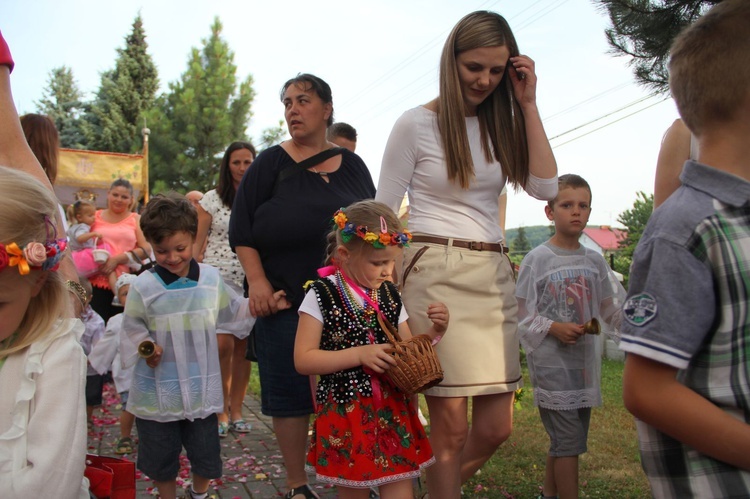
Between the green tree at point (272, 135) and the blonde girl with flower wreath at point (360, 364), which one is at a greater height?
the green tree at point (272, 135)

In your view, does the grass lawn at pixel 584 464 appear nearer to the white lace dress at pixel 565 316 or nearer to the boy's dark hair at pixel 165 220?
the white lace dress at pixel 565 316

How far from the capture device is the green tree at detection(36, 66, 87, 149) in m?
42.8

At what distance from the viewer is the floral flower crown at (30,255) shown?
1.84 meters

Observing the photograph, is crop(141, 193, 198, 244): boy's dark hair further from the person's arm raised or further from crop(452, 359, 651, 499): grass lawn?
crop(452, 359, 651, 499): grass lawn

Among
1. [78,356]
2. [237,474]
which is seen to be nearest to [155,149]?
[237,474]

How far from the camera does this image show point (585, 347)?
4.20 m

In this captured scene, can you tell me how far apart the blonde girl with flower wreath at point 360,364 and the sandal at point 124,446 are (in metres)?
3.03

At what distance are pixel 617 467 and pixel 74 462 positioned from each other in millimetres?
4191

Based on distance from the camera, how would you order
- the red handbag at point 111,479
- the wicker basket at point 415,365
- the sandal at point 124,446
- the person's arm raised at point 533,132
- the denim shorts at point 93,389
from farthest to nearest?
1. the denim shorts at point 93,389
2. the sandal at point 124,446
3. the person's arm raised at point 533,132
4. the wicker basket at point 415,365
5. the red handbag at point 111,479

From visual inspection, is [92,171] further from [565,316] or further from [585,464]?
[565,316]

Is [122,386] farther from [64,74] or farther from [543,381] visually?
[64,74]

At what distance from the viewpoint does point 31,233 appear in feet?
6.39

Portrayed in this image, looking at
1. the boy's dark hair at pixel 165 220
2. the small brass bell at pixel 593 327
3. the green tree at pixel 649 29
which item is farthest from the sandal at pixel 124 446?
the green tree at pixel 649 29

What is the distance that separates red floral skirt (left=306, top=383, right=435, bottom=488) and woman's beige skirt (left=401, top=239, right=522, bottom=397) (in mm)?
266
